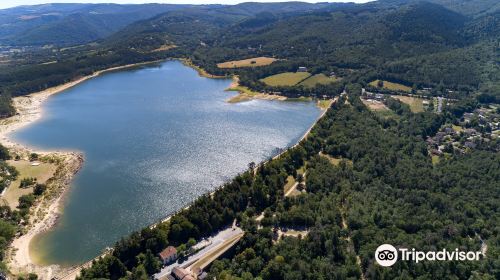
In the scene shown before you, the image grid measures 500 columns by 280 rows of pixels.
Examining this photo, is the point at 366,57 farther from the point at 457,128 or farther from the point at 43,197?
the point at 43,197

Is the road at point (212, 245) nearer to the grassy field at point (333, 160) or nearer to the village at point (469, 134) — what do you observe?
the grassy field at point (333, 160)

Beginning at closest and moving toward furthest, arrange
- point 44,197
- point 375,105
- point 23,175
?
1. point 44,197
2. point 23,175
3. point 375,105

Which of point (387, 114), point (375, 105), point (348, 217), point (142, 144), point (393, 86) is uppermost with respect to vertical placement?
point (393, 86)

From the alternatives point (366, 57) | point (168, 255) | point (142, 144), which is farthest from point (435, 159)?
point (366, 57)

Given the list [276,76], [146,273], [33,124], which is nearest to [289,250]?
[146,273]

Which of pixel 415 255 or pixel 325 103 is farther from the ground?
pixel 415 255

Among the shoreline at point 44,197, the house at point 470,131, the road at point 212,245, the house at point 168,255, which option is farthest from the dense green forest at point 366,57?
the house at point 168,255

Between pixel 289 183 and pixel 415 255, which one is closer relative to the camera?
pixel 415 255

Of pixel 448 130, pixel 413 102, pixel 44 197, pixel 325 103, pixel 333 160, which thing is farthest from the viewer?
pixel 325 103
